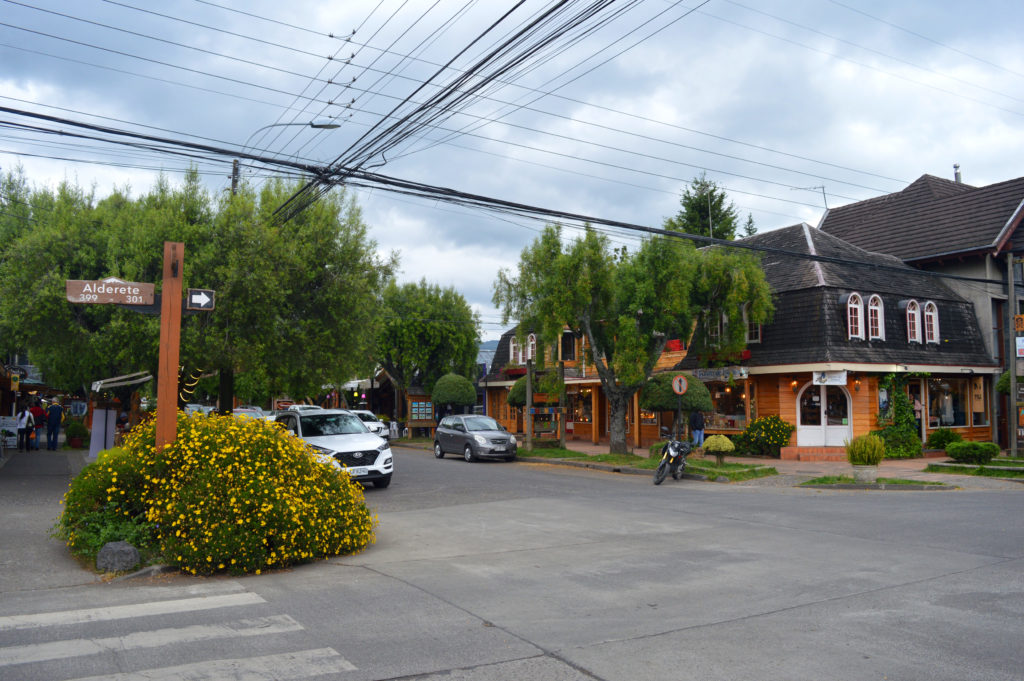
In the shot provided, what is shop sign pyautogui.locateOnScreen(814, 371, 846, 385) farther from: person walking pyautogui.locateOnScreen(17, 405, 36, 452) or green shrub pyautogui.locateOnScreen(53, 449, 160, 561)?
person walking pyautogui.locateOnScreen(17, 405, 36, 452)

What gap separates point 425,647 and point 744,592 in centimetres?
340

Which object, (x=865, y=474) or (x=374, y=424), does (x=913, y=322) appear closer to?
(x=865, y=474)

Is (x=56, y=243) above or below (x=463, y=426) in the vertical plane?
above

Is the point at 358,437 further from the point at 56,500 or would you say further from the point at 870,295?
the point at 870,295

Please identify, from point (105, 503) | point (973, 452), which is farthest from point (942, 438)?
point (105, 503)

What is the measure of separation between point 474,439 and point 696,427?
756 centimetres

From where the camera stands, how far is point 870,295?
26.5 meters

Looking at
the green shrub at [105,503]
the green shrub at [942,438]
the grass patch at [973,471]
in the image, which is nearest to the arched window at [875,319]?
the green shrub at [942,438]

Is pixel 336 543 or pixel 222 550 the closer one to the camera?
pixel 222 550

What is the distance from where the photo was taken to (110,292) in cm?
1012

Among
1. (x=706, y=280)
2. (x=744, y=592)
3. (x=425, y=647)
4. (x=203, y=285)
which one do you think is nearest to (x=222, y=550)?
(x=425, y=647)

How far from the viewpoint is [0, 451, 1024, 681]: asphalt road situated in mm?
5504

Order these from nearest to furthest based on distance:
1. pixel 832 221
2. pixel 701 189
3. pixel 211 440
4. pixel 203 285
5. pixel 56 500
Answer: pixel 211 440, pixel 56 500, pixel 203 285, pixel 832 221, pixel 701 189

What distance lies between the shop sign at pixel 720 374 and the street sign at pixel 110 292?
1997cm
